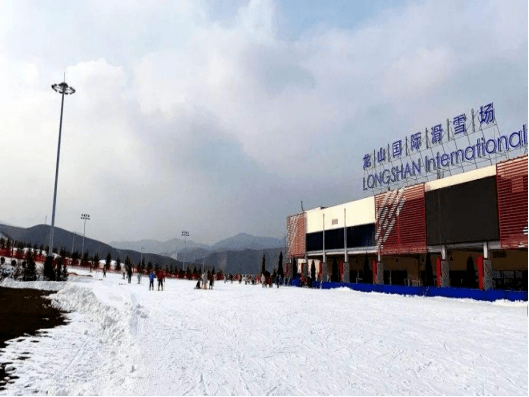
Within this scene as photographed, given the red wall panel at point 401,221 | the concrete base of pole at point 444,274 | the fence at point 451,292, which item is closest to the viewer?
the fence at point 451,292

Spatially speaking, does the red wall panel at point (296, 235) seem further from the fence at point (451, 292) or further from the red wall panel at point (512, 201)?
the red wall panel at point (512, 201)

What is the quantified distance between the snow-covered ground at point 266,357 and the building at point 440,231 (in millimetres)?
19888

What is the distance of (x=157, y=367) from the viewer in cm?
817

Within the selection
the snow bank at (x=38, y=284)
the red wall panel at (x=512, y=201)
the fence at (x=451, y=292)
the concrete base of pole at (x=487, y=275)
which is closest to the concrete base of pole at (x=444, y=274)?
the fence at (x=451, y=292)

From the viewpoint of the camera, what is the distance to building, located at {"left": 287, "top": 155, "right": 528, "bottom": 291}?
1319 inches

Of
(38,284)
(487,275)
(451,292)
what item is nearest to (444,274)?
(487,275)

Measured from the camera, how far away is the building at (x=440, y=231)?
110 feet

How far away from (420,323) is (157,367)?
11436 millimetres

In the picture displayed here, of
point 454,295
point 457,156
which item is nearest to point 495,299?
point 454,295

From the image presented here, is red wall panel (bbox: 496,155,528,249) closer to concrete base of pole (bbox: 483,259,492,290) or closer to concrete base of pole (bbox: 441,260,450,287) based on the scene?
concrete base of pole (bbox: 483,259,492,290)

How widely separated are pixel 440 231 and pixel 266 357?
33.9m

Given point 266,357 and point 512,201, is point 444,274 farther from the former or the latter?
point 266,357

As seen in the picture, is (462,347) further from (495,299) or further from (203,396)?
(495,299)

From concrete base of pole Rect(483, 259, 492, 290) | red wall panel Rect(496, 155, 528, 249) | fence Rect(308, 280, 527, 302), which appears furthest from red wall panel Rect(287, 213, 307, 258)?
red wall panel Rect(496, 155, 528, 249)
